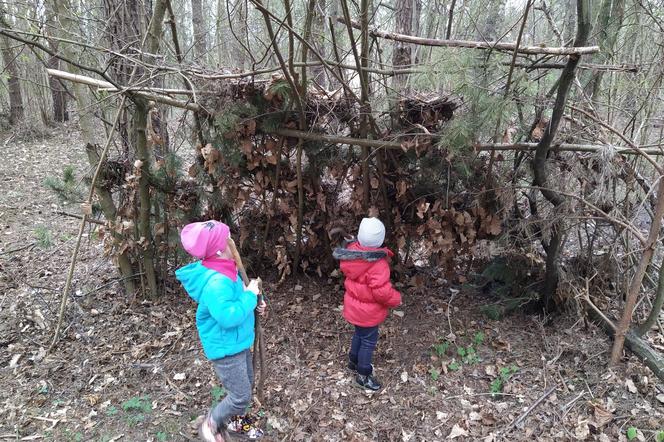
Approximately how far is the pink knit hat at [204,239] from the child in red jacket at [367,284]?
1040 millimetres

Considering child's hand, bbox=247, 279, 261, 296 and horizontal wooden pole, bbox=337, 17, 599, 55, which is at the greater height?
horizontal wooden pole, bbox=337, 17, 599, 55

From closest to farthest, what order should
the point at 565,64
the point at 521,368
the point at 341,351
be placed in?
the point at 565,64 < the point at 521,368 < the point at 341,351

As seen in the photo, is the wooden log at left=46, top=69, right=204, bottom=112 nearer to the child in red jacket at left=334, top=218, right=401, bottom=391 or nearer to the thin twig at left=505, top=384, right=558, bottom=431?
the child in red jacket at left=334, top=218, right=401, bottom=391

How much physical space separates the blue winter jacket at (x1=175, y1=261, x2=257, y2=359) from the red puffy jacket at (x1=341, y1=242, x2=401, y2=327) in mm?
903

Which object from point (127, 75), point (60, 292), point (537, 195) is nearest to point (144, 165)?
point (127, 75)

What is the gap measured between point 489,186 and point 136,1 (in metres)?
4.11

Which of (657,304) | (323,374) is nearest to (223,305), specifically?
(323,374)

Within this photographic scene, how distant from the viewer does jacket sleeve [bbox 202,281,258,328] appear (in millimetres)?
2545

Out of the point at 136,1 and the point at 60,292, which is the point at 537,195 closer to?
the point at 136,1

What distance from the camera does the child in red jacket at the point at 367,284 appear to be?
3275 mm

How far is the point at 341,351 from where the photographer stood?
3.93 m

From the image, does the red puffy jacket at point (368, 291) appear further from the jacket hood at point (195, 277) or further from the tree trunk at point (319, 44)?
the tree trunk at point (319, 44)

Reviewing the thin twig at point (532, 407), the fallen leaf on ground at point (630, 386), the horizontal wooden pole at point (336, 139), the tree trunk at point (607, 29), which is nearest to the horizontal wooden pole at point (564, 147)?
the horizontal wooden pole at point (336, 139)

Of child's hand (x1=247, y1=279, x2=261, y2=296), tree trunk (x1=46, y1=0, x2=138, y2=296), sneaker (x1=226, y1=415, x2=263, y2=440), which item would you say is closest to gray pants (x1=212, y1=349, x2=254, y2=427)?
sneaker (x1=226, y1=415, x2=263, y2=440)
